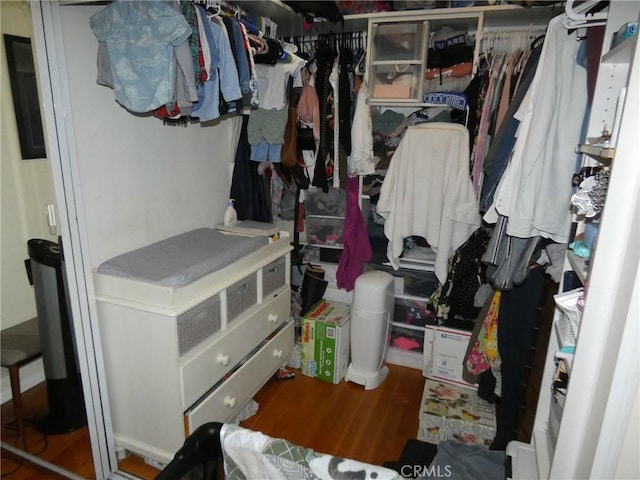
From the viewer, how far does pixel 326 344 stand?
2516mm

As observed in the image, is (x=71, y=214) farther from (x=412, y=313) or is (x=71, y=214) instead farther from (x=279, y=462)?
(x=412, y=313)

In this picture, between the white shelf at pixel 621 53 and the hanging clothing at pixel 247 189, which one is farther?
the hanging clothing at pixel 247 189

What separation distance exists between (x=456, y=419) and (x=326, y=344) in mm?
831

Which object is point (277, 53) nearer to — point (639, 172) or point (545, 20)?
point (545, 20)

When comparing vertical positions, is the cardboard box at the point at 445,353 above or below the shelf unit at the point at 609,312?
below

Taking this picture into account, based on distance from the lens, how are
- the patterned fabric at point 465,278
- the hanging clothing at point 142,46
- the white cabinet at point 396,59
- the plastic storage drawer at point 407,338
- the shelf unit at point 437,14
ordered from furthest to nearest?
1. the plastic storage drawer at point 407,338
2. the patterned fabric at point 465,278
3. the white cabinet at point 396,59
4. the shelf unit at point 437,14
5. the hanging clothing at point 142,46

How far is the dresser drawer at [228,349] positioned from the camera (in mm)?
1699

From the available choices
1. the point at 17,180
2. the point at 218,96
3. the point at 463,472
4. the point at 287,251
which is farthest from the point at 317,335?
the point at 17,180

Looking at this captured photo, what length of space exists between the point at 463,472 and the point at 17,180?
2.11 meters

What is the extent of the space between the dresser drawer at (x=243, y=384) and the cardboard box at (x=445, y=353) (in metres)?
0.87

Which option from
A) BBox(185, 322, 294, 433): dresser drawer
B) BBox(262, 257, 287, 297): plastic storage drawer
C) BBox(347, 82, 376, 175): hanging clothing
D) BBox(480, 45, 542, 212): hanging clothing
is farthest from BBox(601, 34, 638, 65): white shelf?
BBox(185, 322, 294, 433): dresser drawer

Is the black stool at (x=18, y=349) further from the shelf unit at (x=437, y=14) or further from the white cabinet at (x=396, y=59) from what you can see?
the white cabinet at (x=396, y=59)

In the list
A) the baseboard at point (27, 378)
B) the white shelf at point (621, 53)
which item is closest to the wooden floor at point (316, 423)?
the baseboard at point (27, 378)

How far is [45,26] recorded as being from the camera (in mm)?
1369
